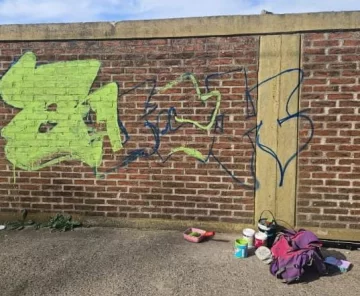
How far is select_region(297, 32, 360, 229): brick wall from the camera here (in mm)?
4500

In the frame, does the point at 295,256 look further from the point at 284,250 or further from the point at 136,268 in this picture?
the point at 136,268

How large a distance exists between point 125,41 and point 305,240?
9.80 feet

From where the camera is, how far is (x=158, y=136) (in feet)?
16.3

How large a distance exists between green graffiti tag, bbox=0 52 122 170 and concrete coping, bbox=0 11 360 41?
0.31m

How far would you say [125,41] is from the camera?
4.92 metres

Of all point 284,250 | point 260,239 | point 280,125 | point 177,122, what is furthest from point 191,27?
point 284,250

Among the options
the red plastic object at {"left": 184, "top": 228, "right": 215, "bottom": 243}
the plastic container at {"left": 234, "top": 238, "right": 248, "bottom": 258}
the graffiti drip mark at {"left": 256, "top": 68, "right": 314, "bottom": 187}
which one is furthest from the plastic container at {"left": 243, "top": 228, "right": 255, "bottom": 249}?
the graffiti drip mark at {"left": 256, "top": 68, "right": 314, "bottom": 187}

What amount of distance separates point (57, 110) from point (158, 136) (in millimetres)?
1288

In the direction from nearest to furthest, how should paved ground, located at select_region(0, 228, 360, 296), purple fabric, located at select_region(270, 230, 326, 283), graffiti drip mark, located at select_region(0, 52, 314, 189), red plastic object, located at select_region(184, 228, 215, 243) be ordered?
paved ground, located at select_region(0, 228, 360, 296) < purple fabric, located at select_region(270, 230, 326, 283) < red plastic object, located at select_region(184, 228, 215, 243) < graffiti drip mark, located at select_region(0, 52, 314, 189)

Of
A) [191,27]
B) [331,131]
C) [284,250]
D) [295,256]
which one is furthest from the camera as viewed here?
[191,27]

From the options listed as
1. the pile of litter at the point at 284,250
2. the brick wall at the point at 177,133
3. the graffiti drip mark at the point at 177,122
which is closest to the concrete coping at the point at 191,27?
the brick wall at the point at 177,133

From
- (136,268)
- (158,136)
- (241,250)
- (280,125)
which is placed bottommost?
(136,268)

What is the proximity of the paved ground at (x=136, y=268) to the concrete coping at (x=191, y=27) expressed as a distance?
2.36 meters

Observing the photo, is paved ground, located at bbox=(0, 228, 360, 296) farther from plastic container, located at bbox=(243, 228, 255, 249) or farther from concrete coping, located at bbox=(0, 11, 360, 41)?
concrete coping, located at bbox=(0, 11, 360, 41)
